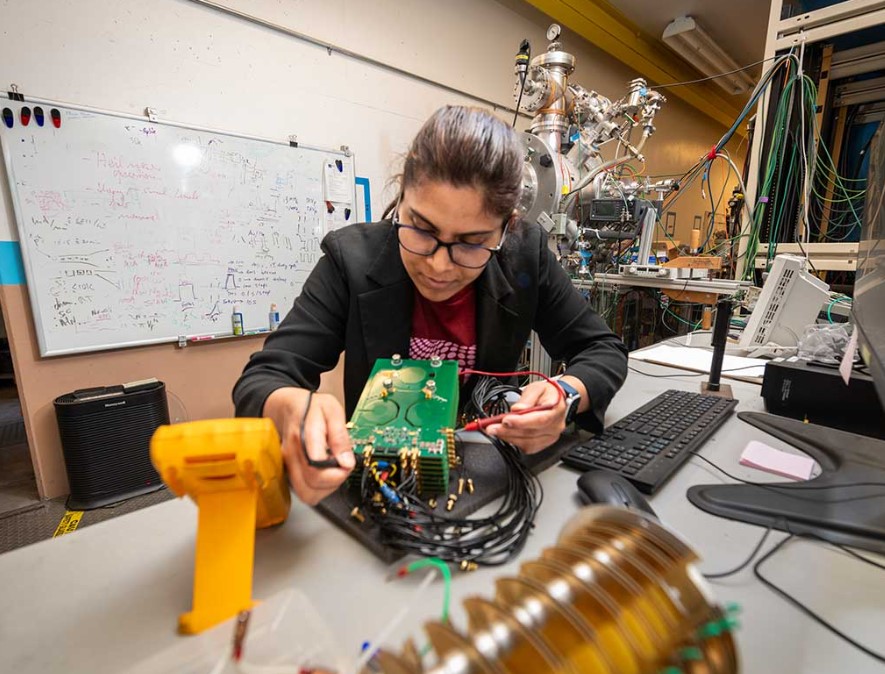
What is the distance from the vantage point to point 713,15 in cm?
372

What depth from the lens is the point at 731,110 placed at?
6.01 metres

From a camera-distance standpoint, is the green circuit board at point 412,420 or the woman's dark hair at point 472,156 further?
the woman's dark hair at point 472,156

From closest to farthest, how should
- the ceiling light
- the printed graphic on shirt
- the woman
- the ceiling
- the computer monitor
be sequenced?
the computer monitor < the woman < the printed graphic on shirt < the ceiling < the ceiling light

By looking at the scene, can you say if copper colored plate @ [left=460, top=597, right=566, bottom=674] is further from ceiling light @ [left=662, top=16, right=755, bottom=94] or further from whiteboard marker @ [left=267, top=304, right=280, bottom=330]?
ceiling light @ [left=662, top=16, right=755, bottom=94]

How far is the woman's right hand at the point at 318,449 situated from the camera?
448mm

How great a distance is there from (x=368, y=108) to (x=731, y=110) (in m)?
5.98

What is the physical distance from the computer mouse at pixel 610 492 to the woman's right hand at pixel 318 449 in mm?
304

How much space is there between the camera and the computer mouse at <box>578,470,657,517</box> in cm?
52

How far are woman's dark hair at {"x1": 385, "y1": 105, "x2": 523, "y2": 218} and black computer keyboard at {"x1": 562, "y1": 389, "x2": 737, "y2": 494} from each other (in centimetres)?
44

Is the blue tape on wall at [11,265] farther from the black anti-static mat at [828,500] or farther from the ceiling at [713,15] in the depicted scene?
the ceiling at [713,15]

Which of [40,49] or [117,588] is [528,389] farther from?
[40,49]

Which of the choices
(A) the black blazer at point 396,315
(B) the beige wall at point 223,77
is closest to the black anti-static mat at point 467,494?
(A) the black blazer at point 396,315

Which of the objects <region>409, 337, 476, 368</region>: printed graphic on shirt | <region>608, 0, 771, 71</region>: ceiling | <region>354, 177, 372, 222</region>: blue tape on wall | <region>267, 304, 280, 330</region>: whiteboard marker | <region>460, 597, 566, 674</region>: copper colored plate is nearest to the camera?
<region>460, 597, 566, 674</region>: copper colored plate

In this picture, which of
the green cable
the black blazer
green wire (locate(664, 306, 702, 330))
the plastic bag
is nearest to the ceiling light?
green wire (locate(664, 306, 702, 330))
